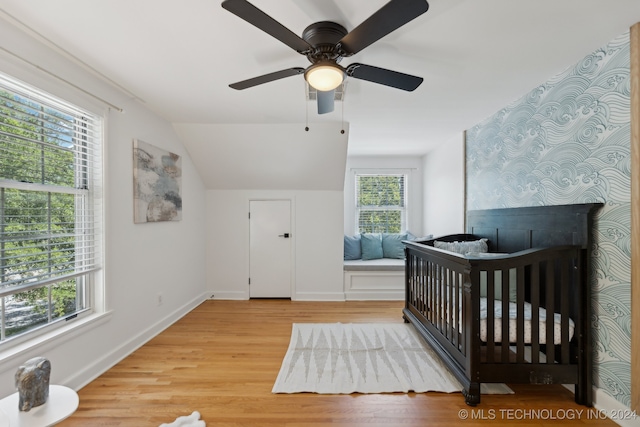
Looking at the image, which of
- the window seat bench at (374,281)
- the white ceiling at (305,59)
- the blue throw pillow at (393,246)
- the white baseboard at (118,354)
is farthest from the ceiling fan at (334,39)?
the blue throw pillow at (393,246)

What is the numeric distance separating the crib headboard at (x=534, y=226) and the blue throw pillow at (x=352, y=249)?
1630 mm

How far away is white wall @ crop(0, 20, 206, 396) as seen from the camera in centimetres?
165

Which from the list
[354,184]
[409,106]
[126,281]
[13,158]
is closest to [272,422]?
[126,281]

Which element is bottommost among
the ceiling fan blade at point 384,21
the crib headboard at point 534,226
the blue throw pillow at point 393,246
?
the blue throw pillow at point 393,246

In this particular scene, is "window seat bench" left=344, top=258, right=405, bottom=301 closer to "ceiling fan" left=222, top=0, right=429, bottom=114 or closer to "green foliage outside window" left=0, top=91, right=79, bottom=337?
"ceiling fan" left=222, top=0, right=429, bottom=114

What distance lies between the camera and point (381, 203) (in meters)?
4.81

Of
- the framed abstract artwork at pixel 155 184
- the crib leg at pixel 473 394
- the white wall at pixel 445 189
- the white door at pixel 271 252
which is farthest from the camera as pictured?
the white door at pixel 271 252

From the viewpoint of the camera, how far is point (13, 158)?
62.1 inches

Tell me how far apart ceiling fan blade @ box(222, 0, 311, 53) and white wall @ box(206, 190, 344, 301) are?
264cm

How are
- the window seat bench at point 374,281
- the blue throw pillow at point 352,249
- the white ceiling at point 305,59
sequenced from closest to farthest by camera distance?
the white ceiling at point 305,59, the window seat bench at point 374,281, the blue throw pillow at point 352,249

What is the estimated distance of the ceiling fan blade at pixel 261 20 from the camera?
107cm

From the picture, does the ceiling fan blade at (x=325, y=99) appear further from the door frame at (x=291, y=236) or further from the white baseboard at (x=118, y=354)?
the white baseboard at (x=118, y=354)

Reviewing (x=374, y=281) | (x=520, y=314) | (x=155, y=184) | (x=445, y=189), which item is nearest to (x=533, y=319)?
(x=520, y=314)

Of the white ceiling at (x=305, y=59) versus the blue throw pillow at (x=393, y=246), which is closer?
the white ceiling at (x=305, y=59)
